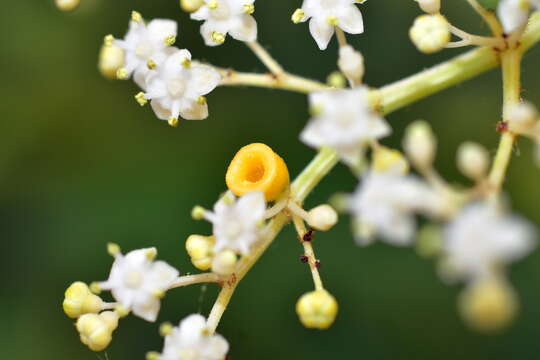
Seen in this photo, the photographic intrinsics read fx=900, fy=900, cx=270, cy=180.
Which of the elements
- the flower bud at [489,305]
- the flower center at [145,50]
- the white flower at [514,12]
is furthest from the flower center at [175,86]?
the flower bud at [489,305]

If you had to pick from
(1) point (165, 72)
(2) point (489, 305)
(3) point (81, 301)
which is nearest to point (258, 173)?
(1) point (165, 72)

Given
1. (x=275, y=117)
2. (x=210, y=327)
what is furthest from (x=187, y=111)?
(x=275, y=117)

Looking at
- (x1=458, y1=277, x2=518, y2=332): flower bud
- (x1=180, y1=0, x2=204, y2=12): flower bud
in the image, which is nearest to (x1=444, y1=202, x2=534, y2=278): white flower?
(x1=458, y1=277, x2=518, y2=332): flower bud

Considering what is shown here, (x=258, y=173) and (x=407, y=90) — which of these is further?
(x=258, y=173)

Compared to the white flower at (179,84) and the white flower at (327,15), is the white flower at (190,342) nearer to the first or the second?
the white flower at (179,84)

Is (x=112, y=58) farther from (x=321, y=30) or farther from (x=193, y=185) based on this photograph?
(x=193, y=185)

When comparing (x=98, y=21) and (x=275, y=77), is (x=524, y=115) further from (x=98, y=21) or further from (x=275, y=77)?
(x=98, y=21)
